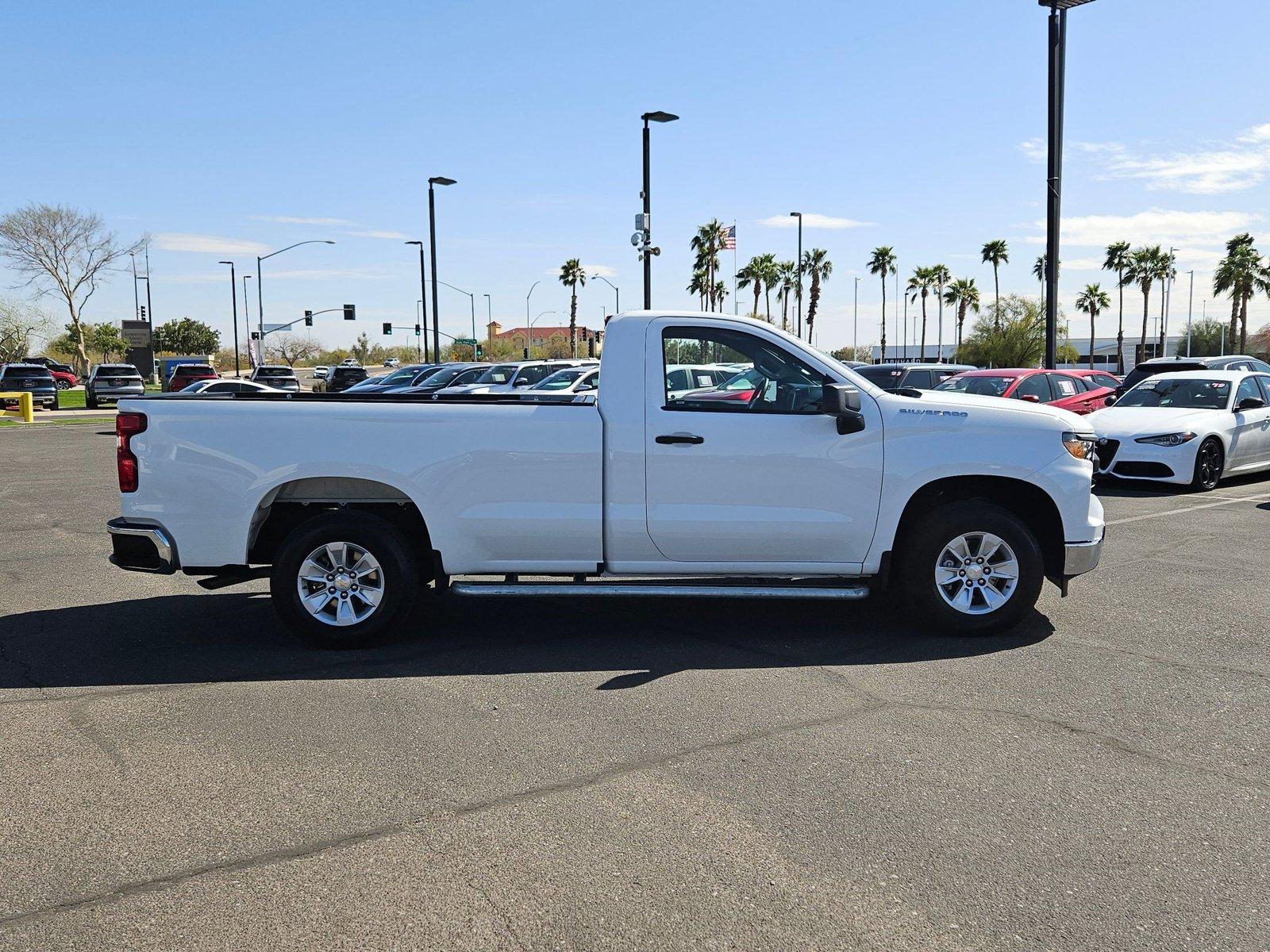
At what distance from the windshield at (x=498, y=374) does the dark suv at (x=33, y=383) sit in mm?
Result: 22788

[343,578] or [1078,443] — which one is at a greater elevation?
[1078,443]

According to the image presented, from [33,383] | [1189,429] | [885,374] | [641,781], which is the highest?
[33,383]

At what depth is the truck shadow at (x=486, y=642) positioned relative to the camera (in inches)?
237

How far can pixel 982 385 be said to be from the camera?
18078 mm

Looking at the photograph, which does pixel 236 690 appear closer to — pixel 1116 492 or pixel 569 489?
pixel 569 489

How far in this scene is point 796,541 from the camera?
21.3ft

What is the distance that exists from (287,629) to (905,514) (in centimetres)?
399

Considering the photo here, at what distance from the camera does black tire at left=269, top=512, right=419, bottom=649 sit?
636cm

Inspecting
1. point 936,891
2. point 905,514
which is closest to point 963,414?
point 905,514

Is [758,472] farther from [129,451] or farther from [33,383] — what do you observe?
[33,383]

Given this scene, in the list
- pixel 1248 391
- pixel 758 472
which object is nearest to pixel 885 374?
pixel 1248 391

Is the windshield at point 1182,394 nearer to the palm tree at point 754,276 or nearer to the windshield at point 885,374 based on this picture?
the windshield at point 885,374

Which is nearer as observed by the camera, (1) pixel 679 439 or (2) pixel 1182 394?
(1) pixel 679 439

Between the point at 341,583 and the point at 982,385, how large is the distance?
554 inches
